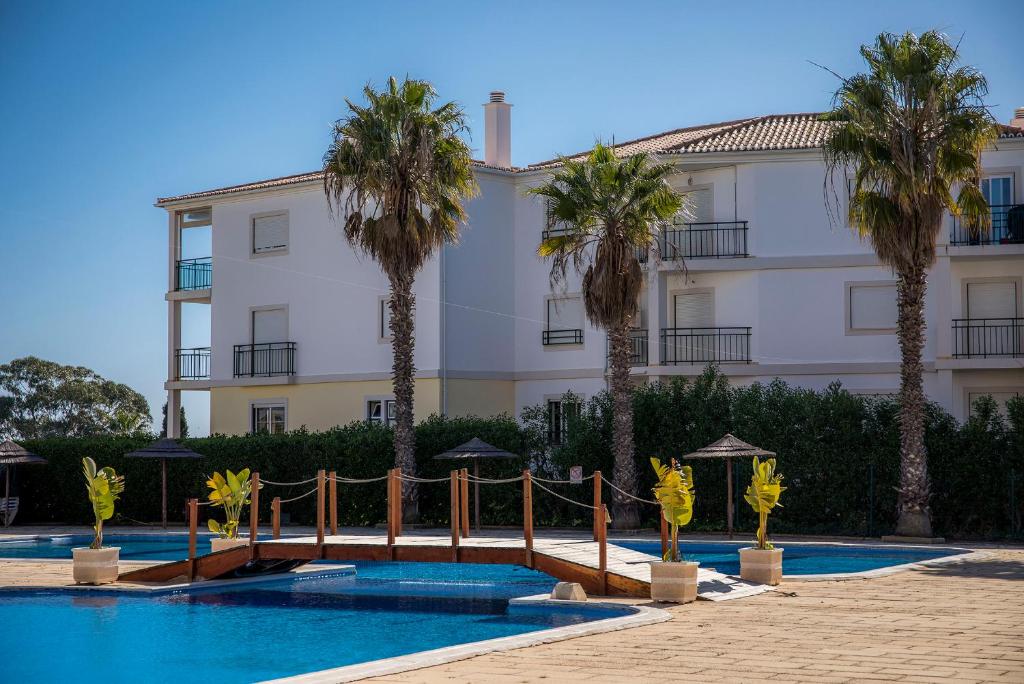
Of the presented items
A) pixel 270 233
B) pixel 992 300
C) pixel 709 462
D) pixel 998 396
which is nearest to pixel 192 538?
pixel 709 462

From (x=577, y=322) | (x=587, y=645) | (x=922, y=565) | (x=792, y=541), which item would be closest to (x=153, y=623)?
(x=587, y=645)

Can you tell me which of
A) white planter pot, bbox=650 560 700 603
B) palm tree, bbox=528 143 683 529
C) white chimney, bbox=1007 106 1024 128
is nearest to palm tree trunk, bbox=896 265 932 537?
palm tree, bbox=528 143 683 529

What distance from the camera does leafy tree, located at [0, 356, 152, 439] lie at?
6469 centimetres

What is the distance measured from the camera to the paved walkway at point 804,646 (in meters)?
10.6

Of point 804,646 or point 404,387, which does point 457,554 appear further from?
point 404,387

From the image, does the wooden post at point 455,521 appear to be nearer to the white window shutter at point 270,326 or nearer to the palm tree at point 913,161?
the palm tree at point 913,161

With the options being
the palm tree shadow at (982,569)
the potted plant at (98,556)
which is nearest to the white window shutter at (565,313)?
the palm tree shadow at (982,569)

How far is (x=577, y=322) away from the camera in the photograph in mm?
38219

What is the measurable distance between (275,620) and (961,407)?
2166cm

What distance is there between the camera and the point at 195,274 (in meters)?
42.9

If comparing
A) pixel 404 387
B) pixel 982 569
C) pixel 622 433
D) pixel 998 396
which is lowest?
pixel 982 569

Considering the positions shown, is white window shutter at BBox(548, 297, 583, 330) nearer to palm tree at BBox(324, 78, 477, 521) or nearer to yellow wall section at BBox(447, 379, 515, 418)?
yellow wall section at BBox(447, 379, 515, 418)

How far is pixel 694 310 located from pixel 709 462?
312 inches

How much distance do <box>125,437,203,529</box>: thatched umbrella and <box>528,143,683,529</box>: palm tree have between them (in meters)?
11.1
